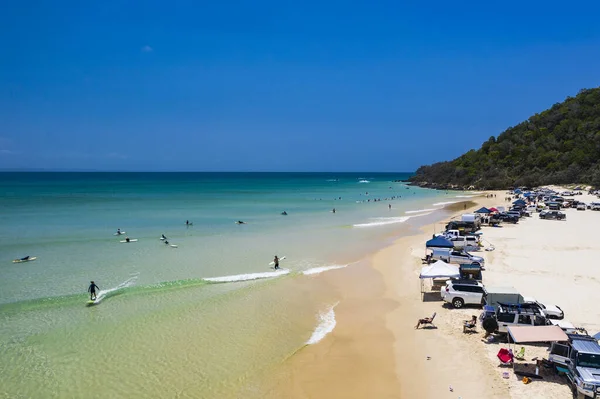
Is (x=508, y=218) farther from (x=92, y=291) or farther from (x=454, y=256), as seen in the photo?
(x=92, y=291)

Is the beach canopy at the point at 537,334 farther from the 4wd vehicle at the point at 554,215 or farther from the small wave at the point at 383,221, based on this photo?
the 4wd vehicle at the point at 554,215

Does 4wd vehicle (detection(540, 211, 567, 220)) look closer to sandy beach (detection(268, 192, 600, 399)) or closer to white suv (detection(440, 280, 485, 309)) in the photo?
sandy beach (detection(268, 192, 600, 399))

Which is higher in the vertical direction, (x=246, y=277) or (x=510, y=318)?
(x=510, y=318)

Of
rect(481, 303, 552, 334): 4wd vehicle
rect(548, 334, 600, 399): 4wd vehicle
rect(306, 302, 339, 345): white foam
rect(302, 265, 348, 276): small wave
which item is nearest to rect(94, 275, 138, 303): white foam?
rect(302, 265, 348, 276): small wave

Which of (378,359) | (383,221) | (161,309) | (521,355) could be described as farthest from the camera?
(383,221)

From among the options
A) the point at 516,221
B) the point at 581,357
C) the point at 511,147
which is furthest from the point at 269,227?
the point at 511,147

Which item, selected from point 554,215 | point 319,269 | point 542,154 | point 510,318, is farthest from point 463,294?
point 542,154
